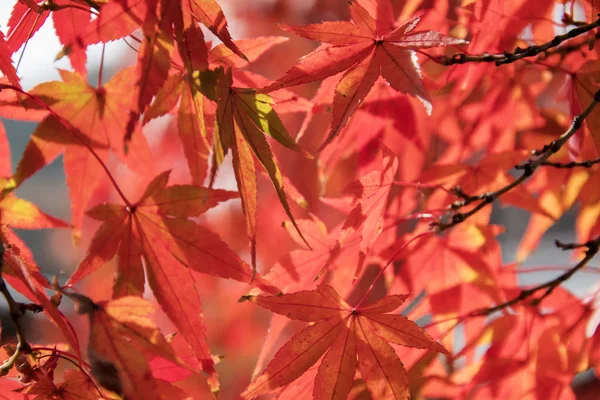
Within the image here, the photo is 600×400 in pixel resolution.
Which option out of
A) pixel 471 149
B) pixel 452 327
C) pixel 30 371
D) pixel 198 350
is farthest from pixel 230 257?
pixel 471 149

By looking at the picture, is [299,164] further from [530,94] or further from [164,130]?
[530,94]

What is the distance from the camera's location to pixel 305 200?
2.09ft

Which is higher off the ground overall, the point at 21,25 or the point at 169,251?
the point at 21,25

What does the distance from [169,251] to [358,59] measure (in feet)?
0.87

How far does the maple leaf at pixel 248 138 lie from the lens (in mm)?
435

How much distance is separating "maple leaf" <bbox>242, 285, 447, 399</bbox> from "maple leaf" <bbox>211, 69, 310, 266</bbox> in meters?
0.09

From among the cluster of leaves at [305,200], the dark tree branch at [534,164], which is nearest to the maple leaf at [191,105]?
the cluster of leaves at [305,200]

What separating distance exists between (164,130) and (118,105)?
63 centimetres

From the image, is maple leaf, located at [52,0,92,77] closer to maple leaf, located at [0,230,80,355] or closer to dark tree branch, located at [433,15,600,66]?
maple leaf, located at [0,230,80,355]

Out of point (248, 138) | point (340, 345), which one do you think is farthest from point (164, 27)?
point (340, 345)

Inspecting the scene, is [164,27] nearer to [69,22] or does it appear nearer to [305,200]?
[69,22]

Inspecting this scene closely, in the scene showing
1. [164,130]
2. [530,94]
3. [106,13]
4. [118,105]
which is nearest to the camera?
[106,13]

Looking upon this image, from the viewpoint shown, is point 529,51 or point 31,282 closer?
point 31,282

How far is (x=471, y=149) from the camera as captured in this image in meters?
0.90
